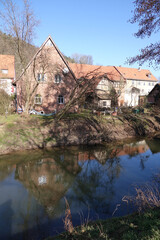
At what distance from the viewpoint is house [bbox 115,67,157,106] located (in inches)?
1684

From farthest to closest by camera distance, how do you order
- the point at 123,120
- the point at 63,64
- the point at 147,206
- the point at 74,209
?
the point at 63,64 < the point at 123,120 < the point at 74,209 < the point at 147,206

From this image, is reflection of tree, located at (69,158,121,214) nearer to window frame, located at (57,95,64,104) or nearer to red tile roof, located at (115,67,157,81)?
window frame, located at (57,95,64,104)

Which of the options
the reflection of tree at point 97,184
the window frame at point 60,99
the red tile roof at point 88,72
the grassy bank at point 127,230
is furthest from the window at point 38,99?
the grassy bank at point 127,230

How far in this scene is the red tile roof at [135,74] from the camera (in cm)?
4497

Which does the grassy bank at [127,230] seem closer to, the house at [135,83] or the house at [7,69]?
the house at [7,69]

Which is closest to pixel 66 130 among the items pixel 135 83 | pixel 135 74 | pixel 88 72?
pixel 88 72

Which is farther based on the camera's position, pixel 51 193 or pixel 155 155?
pixel 155 155

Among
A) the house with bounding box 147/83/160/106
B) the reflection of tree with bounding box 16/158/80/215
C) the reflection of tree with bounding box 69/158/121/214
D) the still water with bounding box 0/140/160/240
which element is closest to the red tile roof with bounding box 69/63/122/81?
the still water with bounding box 0/140/160/240

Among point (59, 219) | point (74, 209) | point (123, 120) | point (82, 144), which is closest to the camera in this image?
point (59, 219)

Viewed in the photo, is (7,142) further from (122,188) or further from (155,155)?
(155,155)

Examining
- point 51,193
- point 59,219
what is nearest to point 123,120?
point 51,193

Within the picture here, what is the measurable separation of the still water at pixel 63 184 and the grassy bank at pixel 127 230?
0.88 meters

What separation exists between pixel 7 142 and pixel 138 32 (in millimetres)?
12519

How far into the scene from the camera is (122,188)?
8.54 meters
